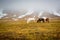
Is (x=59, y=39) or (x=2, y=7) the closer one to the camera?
(x=59, y=39)

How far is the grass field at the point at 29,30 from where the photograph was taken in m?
2.71

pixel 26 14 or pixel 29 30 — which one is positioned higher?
pixel 26 14

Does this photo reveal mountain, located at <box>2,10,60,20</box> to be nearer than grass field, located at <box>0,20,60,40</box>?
No

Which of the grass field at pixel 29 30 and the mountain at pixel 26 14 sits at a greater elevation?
the mountain at pixel 26 14

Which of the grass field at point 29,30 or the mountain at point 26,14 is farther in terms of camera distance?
the mountain at point 26,14

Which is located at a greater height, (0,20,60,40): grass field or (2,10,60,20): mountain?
(2,10,60,20): mountain

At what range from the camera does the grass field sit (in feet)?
8.87

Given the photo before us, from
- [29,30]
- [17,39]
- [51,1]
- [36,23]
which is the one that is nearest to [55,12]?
[51,1]

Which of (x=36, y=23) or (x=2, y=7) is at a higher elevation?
(x=2, y=7)

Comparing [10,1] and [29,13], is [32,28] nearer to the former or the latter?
[29,13]

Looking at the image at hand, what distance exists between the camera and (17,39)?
271cm

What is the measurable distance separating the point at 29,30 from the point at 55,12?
2.22 ft

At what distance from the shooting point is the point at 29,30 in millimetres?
2770

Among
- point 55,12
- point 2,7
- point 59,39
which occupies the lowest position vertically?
point 59,39
